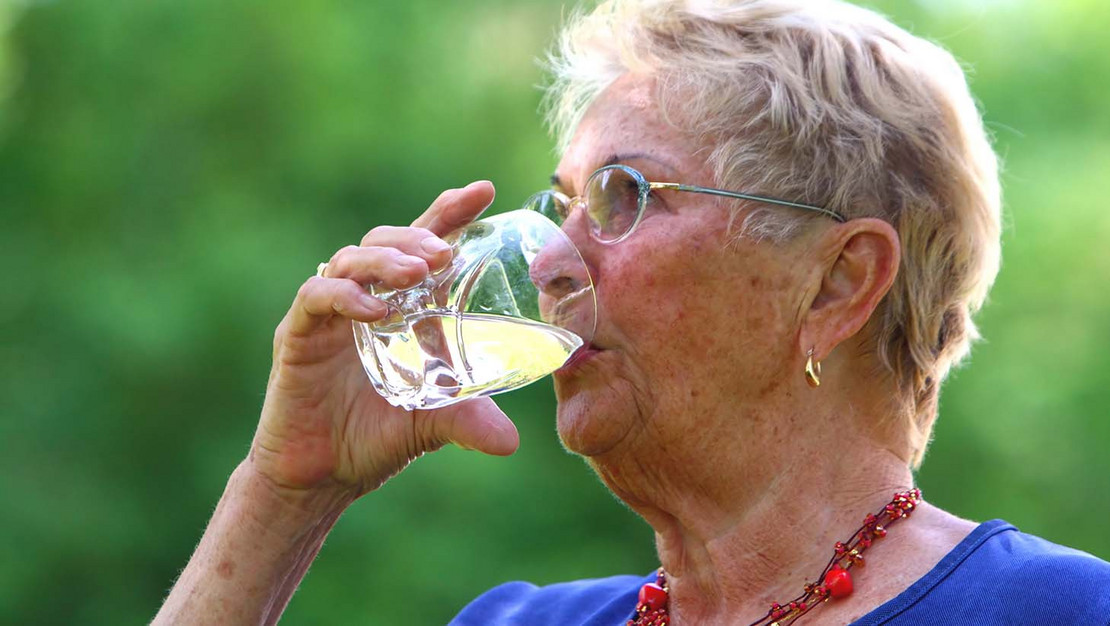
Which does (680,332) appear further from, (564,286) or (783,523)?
(783,523)

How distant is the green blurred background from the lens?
6.51 metres

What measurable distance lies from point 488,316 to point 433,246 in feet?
0.60

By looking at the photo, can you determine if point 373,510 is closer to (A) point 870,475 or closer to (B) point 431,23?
(B) point 431,23

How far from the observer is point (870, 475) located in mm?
2512

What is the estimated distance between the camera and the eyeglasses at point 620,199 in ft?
8.06

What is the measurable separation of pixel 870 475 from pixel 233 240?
4813mm

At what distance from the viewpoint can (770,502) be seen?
2.47 meters

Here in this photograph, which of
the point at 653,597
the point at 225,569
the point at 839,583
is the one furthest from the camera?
the point at 653,597

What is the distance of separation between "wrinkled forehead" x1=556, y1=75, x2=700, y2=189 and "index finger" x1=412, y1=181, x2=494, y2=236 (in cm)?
24

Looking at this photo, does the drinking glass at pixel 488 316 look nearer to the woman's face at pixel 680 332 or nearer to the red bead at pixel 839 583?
the woman's face at pixel 680 332

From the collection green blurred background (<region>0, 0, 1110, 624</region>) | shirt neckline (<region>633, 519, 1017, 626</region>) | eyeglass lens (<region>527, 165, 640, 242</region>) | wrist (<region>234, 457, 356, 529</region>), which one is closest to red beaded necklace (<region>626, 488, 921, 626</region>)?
shirt neckline (<region>633, 519, 1017, 626</region>)

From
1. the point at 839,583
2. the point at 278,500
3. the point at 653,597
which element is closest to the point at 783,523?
the point at 839,583

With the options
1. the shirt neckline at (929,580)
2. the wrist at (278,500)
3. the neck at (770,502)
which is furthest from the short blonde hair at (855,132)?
the wrist at (278,500)

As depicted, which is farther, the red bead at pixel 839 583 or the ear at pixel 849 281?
the ear at pixel 849 281
